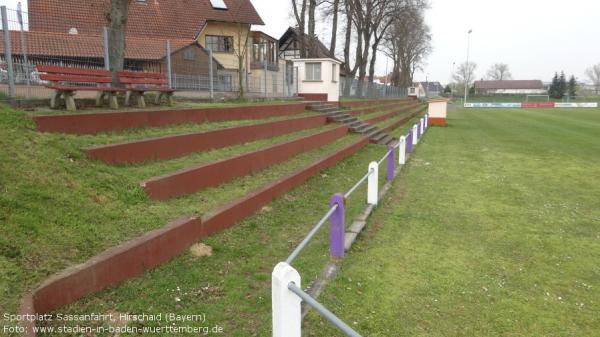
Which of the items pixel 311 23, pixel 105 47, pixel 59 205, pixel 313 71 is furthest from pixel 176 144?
pixel 311 23

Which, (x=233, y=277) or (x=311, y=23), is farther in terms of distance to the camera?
(x=311, y=23)

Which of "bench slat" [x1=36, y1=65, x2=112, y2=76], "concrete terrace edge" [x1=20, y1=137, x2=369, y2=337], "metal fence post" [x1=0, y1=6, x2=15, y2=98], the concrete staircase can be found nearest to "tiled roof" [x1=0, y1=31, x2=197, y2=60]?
"metal fence post" [x1=0, y1=6, x2=15, y2=98]

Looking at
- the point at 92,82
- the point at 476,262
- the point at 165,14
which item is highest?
the point at 165,14

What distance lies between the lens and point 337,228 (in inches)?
197

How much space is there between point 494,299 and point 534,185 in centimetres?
655

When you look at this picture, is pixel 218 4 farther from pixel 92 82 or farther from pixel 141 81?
pixel 92 82

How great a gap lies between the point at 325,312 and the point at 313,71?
19.0 meters

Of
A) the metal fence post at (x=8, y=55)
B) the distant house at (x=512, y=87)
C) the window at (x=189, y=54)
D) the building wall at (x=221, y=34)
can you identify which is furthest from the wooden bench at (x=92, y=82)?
the distant house at (x=512, y=87)

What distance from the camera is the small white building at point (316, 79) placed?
20.2 m

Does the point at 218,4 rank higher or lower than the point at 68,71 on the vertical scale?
higher

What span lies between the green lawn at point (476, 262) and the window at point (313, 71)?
10.8 meters

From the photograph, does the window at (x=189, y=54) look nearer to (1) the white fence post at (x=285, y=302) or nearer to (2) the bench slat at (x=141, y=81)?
(2) the bench slat at (x=141, y=81)

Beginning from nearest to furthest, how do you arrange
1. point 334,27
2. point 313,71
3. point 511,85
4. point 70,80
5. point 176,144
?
point 176,144 → point 70,80 → point 313,71 → point 334,27 → point 511,85

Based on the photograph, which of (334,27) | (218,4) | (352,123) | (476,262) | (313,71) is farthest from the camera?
(218,4)
